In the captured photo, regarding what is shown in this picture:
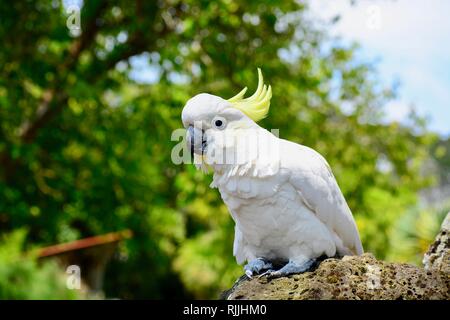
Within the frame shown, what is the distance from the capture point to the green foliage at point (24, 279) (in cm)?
819

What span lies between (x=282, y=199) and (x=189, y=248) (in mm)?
10016

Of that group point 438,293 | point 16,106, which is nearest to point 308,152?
point 438,293

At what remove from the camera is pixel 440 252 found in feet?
11.2

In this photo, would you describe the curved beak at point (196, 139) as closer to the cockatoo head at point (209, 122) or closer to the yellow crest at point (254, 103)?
the cockatoo head at point (209, 122)

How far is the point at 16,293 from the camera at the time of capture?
26.9 feet

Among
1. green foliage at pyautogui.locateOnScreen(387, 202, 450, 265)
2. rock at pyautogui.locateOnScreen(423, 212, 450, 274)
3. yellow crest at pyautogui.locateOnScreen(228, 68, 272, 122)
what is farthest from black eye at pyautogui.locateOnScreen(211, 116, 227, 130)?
green foliage at pyautogui.locateOnScreen(387, 202, 450, 265)

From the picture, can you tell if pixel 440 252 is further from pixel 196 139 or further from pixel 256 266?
pixel 196 139

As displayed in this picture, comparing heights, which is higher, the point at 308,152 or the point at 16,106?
the point at 16,106

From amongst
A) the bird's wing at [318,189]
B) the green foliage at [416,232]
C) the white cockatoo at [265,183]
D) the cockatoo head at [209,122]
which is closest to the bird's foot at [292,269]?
the white cockatoo at [265,183]

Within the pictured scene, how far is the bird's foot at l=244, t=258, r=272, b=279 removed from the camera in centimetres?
322

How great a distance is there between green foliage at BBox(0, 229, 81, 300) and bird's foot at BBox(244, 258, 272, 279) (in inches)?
215

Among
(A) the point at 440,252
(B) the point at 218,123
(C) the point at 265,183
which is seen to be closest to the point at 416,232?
(A) the point at 440,252

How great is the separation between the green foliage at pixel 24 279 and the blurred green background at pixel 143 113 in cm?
2

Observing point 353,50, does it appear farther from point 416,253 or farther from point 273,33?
point 416,253
